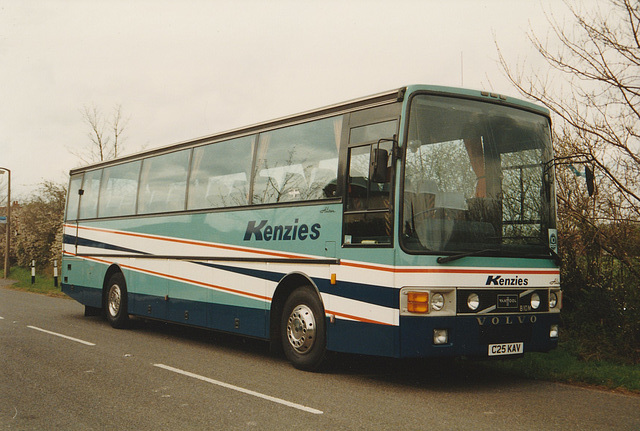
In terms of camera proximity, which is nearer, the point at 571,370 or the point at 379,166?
the point at 379,166

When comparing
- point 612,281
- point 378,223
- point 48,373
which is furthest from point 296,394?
point 612,281

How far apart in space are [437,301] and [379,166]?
1.60m

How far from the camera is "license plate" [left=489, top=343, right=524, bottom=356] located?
24.7 ft

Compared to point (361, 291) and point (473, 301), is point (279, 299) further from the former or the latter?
point (473, 301)

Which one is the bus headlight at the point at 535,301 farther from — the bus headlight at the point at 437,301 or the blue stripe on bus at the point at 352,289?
the blue stripe on bus at the point at 352,289

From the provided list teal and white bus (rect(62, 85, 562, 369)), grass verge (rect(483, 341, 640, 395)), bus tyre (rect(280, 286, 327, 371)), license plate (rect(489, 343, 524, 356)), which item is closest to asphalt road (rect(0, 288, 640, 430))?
bus tyre (rect(280, 286, 327, 371))

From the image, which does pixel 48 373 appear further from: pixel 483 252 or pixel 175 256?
pixel 483 252

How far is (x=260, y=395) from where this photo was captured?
700 cm

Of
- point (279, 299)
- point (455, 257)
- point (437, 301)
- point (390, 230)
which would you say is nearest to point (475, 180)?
point (455, 257)

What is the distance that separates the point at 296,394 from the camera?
7098mm

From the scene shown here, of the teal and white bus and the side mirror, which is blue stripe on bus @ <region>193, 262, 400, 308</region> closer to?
the teal and white bus

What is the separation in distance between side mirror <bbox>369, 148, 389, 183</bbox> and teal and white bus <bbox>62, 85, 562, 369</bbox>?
13mm

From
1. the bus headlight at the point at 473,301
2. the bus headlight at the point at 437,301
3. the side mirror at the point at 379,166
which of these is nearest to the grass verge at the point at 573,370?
the bus headlight at the point at 473,301

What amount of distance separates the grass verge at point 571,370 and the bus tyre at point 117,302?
24.5 ft
